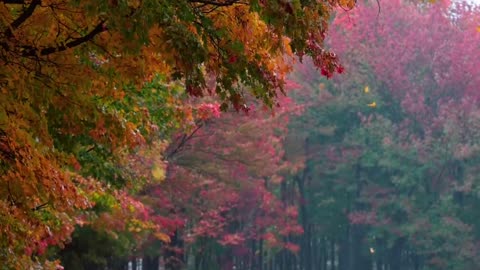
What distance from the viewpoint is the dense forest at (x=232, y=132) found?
869cm

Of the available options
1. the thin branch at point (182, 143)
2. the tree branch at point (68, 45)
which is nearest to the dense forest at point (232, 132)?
the tree branch at point (68, 45)

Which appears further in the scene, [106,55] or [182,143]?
[182,143]

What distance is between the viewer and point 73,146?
12844 millimetres

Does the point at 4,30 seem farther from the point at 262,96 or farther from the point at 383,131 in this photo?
the point at 383,131

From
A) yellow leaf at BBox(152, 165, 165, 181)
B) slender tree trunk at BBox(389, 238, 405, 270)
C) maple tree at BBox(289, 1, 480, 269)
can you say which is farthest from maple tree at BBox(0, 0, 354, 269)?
slender tree trunk at BBox(389, 238, 405, 270)

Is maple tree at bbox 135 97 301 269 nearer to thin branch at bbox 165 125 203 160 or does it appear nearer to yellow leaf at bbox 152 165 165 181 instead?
thin branch at bbox 165 125 203 160

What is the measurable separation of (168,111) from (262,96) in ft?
34.2

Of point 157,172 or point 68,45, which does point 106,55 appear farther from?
point 157,172

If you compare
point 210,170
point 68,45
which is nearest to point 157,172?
point 210,170

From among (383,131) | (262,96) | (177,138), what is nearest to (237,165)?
(177,138)

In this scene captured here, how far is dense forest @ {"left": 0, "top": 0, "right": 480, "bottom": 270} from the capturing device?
8.69m

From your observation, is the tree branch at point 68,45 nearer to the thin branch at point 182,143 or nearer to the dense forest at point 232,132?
the dense forest at point 232,132

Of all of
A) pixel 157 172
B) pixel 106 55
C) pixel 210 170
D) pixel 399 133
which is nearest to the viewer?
pixel 106 55

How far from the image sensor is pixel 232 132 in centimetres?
3656
